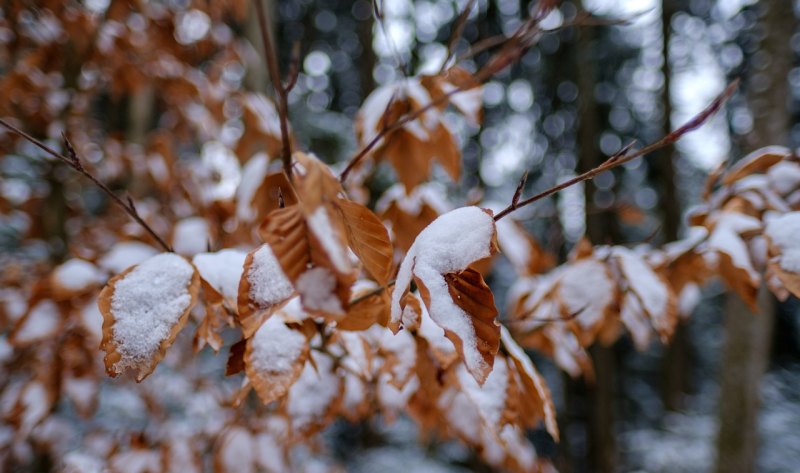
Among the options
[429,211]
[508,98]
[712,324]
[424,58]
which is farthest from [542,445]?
[429,211]

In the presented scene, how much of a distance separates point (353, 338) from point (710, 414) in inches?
326

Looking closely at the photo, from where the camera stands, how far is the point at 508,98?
857cm

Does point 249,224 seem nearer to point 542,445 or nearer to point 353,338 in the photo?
point 353,338

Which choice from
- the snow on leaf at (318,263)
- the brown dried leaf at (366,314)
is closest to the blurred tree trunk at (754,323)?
the brown dried leaf at (366,314)

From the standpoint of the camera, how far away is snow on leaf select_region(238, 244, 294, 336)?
20.7 inches

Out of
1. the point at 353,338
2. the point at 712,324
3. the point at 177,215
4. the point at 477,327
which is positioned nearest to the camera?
the point at 477,327

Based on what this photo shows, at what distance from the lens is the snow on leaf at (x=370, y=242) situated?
1.60 feet

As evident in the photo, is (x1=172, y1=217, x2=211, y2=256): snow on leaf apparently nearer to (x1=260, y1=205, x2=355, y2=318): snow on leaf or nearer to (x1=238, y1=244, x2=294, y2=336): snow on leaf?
(x1=238, y1=244, x2=294, y2=336): snow on leaf

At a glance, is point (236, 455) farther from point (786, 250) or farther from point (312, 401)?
point (786, 250)

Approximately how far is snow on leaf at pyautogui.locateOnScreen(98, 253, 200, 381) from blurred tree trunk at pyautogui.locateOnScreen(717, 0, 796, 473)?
9.40ft

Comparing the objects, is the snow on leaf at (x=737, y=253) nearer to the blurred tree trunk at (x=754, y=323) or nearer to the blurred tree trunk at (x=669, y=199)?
the blurred tree trunk at (x=754, y=323)

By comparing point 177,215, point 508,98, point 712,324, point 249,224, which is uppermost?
point 249,224

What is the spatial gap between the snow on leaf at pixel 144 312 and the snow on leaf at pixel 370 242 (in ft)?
0.81

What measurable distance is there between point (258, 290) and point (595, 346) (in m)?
4.56
